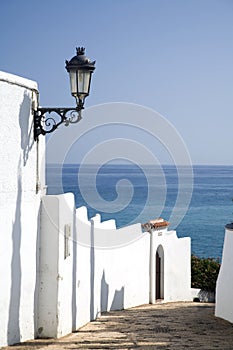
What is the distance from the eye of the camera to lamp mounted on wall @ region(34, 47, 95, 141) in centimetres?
941

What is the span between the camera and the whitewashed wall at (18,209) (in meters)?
8.75

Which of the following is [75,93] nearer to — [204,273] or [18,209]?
[18,209]

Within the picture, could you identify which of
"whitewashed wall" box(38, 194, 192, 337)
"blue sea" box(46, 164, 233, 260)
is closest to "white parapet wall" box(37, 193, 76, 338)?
"whitewashed wall" box(38, 194, 192, 337)

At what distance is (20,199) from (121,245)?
5.61 meters

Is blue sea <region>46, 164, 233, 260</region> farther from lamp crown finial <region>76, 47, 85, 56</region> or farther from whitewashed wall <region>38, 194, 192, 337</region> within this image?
lamp crown finial <region>76, 47, 85, 56</region>

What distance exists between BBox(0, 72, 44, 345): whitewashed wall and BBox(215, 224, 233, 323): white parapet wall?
425 centimetres

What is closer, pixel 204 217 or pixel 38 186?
pixel 38 186

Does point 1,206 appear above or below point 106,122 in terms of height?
below

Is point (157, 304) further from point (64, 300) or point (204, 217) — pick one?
point (204, 217)

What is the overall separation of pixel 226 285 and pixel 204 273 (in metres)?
7.99

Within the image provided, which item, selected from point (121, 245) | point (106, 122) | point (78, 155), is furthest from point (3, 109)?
point (121, 245)

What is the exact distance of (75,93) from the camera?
9.55m

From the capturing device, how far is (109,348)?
9.36 m

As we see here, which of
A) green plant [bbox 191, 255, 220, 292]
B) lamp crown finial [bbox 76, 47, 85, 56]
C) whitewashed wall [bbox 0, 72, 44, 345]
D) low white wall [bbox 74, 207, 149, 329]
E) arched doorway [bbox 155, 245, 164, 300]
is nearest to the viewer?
whitewashed wall [bbox 0, 72, 44, 345]
